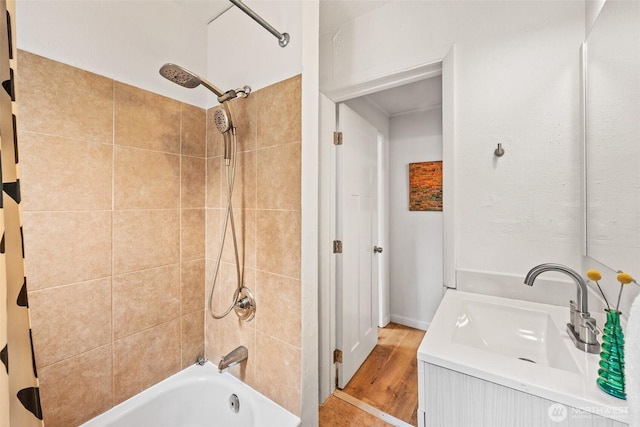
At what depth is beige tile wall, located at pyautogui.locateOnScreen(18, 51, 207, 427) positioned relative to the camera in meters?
0.99

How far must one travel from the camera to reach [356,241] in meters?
1.96

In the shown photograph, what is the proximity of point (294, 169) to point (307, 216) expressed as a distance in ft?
0.71

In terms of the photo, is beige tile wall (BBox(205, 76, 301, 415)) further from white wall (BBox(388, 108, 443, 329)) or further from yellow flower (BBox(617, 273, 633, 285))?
white wall (BBox(388, 108, 443, 329))

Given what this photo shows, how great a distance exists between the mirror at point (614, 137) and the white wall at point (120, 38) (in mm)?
1723

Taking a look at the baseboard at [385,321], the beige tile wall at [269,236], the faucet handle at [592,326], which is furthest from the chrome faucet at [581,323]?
the baseboard at [385,321]

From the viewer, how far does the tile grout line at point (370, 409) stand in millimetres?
1527

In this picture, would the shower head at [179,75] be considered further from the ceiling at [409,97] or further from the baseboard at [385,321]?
the baseboard at [385,321]

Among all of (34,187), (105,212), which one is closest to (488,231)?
(105,212)

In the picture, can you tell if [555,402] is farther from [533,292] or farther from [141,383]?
[141,383]

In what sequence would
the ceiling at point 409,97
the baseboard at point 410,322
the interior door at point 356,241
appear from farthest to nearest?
the baseboard at point 410,322, the ceiling at point 409,97, the interior door at point 356,241

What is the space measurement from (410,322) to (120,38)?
3.08 m

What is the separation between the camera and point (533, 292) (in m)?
1.17

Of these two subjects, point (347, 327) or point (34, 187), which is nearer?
point (34, 187)

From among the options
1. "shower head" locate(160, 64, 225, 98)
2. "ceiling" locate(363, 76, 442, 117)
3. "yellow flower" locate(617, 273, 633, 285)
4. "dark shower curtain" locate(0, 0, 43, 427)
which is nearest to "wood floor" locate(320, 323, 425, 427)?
"yellow flower" locate(617, 273, 633, 285)
